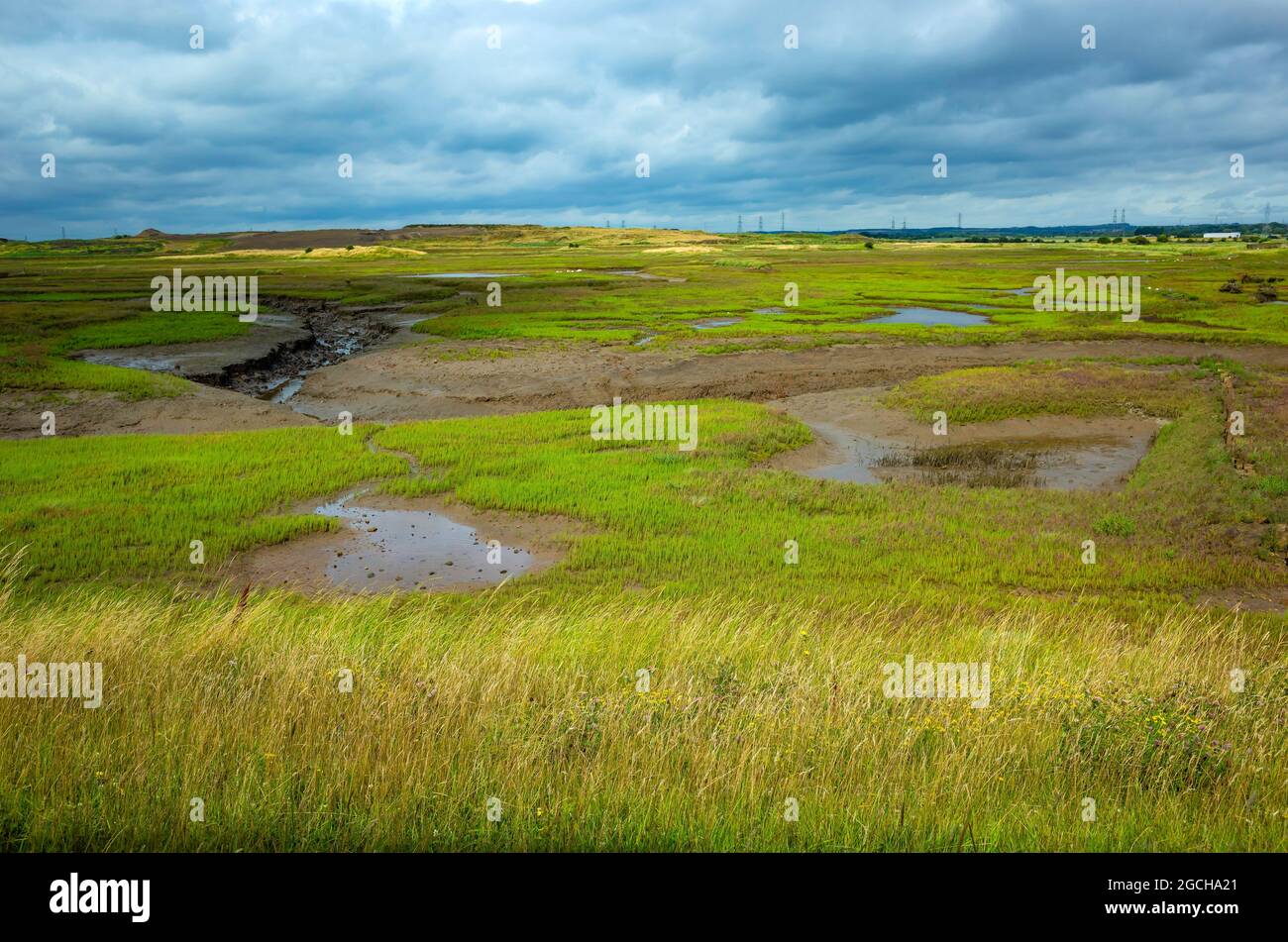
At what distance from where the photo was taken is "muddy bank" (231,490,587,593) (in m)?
15.4

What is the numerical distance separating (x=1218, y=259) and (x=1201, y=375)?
Result: 306ft

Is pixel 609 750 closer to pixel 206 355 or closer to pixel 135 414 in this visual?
pixel 135 414

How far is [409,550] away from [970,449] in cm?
1750

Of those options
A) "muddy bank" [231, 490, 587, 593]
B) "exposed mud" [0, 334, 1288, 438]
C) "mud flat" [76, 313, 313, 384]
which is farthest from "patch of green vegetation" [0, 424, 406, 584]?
"mud flat" [76, 313, 313, 384]

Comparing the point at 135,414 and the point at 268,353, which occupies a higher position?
the point at 268,353

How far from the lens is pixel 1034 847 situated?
436 centimetres

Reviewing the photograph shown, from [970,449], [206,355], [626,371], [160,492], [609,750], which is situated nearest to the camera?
[609,750]

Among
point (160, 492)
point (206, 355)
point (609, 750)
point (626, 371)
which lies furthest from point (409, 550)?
point (206, 355)

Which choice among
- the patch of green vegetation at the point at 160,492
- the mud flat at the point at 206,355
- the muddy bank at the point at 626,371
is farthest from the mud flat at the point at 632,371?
the patch of green vegetation at the point at 160,492

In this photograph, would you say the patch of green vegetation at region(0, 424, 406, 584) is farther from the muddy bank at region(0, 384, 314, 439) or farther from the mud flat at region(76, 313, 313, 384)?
the mud flat at region(76, 313, 313, 384)

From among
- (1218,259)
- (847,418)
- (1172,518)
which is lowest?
(1172,518)

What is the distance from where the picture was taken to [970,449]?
26016 mm
